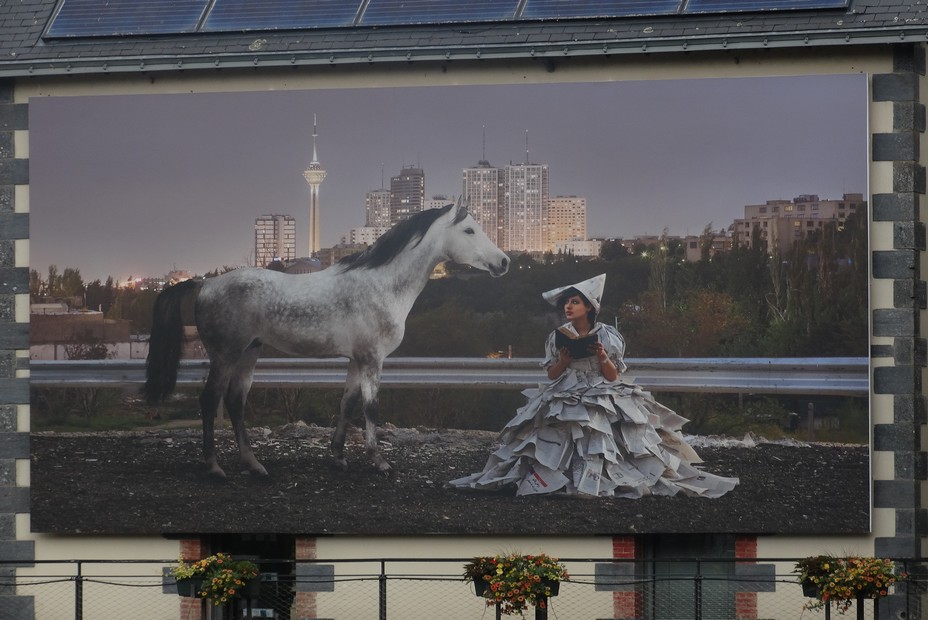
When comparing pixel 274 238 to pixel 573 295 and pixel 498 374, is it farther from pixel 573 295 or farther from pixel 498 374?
pixel 573 295

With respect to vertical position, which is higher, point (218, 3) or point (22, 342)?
point (218, 3)

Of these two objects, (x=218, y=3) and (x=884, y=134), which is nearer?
(x=884, y=134)

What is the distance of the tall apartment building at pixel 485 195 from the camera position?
16.9 meters

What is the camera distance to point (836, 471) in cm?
1636

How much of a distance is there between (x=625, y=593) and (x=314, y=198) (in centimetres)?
554

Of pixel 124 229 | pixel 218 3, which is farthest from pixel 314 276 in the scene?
pixel 218 3

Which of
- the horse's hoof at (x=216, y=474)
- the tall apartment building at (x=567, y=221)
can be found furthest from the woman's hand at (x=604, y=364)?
the horse's hoof at (x=216, y=474)

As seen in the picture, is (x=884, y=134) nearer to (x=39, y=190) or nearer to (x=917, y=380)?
Answer: (x=917, y=380)

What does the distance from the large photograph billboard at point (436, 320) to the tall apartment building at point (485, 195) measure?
33 millimetres

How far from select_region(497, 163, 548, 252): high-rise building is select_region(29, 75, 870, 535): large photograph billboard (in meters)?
0.02

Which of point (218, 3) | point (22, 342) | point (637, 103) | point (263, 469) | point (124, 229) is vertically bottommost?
point (263, 469)

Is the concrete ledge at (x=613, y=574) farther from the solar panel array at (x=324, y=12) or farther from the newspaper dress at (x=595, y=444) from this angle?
the solar panel array at (x=324, y=12)

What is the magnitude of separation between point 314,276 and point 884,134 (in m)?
6.37

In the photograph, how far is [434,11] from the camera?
16938 millimetres
